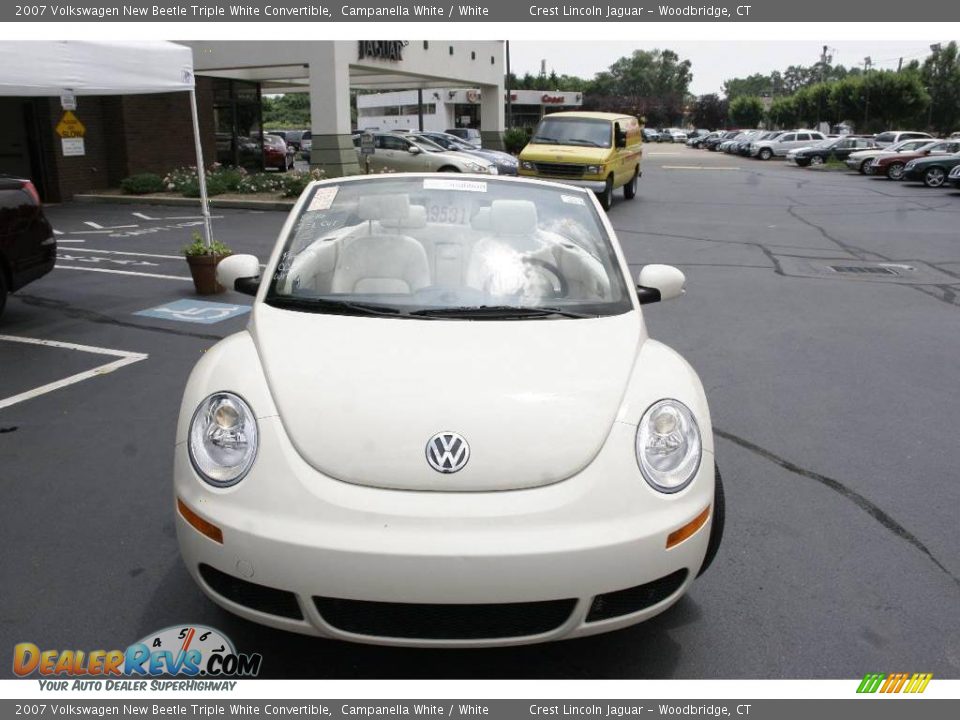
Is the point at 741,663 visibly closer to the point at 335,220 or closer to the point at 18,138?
the point at 335,220

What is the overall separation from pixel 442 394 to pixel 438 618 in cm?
68

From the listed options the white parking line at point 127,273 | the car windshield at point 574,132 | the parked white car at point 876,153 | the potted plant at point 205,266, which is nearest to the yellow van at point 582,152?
the car windshield at point 574,132

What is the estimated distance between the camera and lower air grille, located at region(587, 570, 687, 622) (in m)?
2.41

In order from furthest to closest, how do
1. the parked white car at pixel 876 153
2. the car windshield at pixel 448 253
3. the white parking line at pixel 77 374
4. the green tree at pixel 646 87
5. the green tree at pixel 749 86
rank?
the green tree at pixel 749 86 < the green tree at pixel 646 87 < the parked white car at pixel 876 153 < the white parking line at pixel 77 374 < the car windshield at pixel 448 253

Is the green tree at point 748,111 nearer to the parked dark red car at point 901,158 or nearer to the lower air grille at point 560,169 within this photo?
the parked dark red car at point 901,158

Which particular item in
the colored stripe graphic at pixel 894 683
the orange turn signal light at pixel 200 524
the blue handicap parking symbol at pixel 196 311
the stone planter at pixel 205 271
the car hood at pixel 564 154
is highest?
the car hood at pixel 564 154

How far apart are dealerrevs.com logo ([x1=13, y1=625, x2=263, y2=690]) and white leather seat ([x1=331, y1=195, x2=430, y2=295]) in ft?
4.81

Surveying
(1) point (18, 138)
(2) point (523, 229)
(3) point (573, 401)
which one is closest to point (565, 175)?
(1) point (18, 138)

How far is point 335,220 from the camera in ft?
12.5

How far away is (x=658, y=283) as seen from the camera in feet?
12.7

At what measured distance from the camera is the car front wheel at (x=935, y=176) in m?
26.8

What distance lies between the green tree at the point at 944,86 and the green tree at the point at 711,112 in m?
44.1

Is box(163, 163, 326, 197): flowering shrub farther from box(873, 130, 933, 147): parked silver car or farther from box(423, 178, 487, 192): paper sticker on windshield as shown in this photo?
box(873, 130, 933, 147): parked silver car
